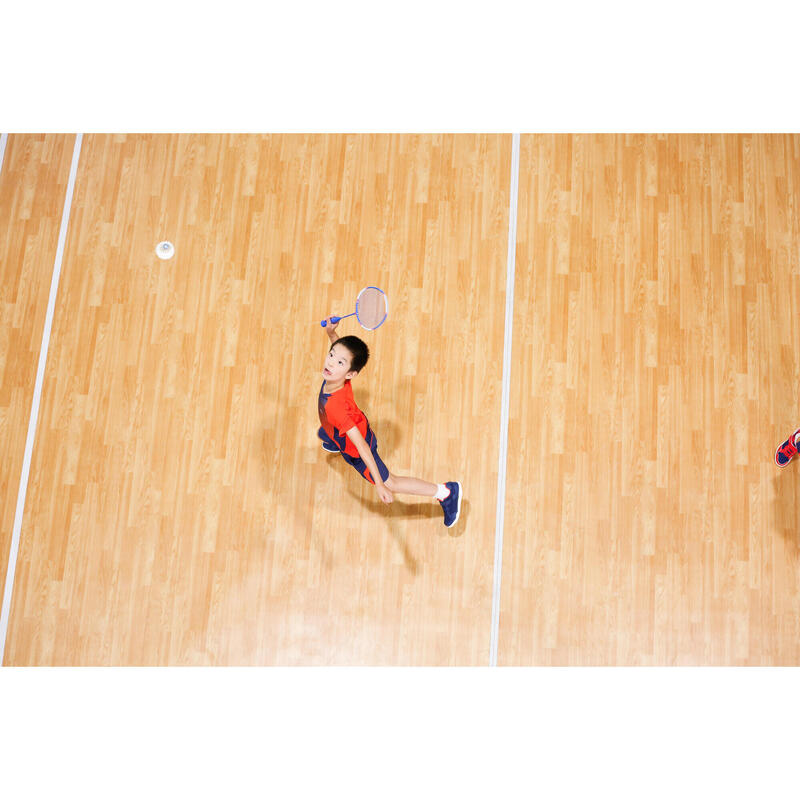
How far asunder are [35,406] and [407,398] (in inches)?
83.8

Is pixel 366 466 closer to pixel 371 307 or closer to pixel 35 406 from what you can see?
pixel 371 307

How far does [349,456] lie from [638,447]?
161cm

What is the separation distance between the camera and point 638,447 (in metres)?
4.95

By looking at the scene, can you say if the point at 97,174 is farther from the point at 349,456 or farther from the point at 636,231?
the point at 636,231

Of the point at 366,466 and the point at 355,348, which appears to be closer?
the point at 355,348

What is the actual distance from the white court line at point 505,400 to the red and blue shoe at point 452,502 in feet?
0.86

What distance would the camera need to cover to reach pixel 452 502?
473cm

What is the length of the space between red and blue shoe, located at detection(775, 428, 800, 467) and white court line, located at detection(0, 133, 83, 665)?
13.5 feet

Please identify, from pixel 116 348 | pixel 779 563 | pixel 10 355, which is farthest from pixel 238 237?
pixel 779 563

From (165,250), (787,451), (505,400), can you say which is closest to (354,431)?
(505,400)

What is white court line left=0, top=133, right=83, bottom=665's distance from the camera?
4836 millimetres

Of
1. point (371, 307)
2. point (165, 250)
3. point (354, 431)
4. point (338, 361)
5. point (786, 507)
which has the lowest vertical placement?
point (786, 507)

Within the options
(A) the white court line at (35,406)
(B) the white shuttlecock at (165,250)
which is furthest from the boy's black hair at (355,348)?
(A) the white court line at (35,406)

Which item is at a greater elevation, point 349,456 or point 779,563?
point 349,456
